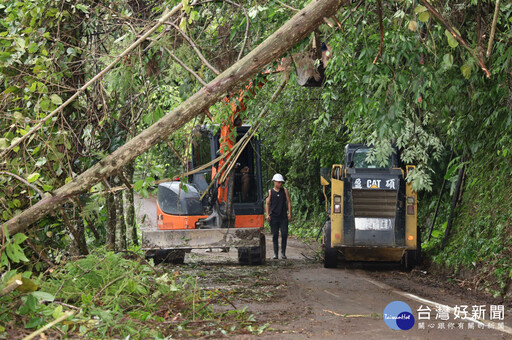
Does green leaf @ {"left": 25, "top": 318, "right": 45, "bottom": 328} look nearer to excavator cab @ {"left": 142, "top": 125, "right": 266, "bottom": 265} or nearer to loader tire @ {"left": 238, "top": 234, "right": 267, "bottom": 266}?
excavator cab @ {"left": 142, "top": 125, "right": 266, "bottom": 265}

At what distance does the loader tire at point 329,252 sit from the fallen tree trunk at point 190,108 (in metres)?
7.37

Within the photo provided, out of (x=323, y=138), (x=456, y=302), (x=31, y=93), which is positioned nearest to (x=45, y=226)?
(x=31, y=93)

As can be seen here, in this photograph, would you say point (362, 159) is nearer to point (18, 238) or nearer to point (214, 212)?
point (214, 212)

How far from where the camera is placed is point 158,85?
8.83m

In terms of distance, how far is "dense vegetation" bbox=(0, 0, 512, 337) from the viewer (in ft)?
21.9

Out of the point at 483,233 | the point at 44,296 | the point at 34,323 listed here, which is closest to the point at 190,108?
the point at 44,296

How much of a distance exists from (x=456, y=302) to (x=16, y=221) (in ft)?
20.6

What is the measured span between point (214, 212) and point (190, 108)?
8.26 meters

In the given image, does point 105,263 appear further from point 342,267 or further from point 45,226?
point 342,267

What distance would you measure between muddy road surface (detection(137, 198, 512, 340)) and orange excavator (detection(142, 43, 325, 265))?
547mm

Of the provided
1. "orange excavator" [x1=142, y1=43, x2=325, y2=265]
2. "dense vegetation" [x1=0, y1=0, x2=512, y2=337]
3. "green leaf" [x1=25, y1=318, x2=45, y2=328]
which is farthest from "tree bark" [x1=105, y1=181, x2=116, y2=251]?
"green leaf" [x1=25, y1=318, x2=45, y2=328]

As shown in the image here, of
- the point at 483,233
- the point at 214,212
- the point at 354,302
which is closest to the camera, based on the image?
the point at 354,302

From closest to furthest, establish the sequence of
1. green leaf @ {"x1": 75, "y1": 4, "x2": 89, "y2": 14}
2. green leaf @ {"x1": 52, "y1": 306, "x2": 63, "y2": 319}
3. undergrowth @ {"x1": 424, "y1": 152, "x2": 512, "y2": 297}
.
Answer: green leaf @ {"x1": 52, "y1": 306, "x2": 63, "y2": 319} → green leaf @ {"x1": 75, "y1": 4, "x2": 89, "y2": 14} → undergrowth @ {"x1": 424, "y1": 152, "x2": 512, "y2": 297}

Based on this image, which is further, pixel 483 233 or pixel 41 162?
pixel 483 233
